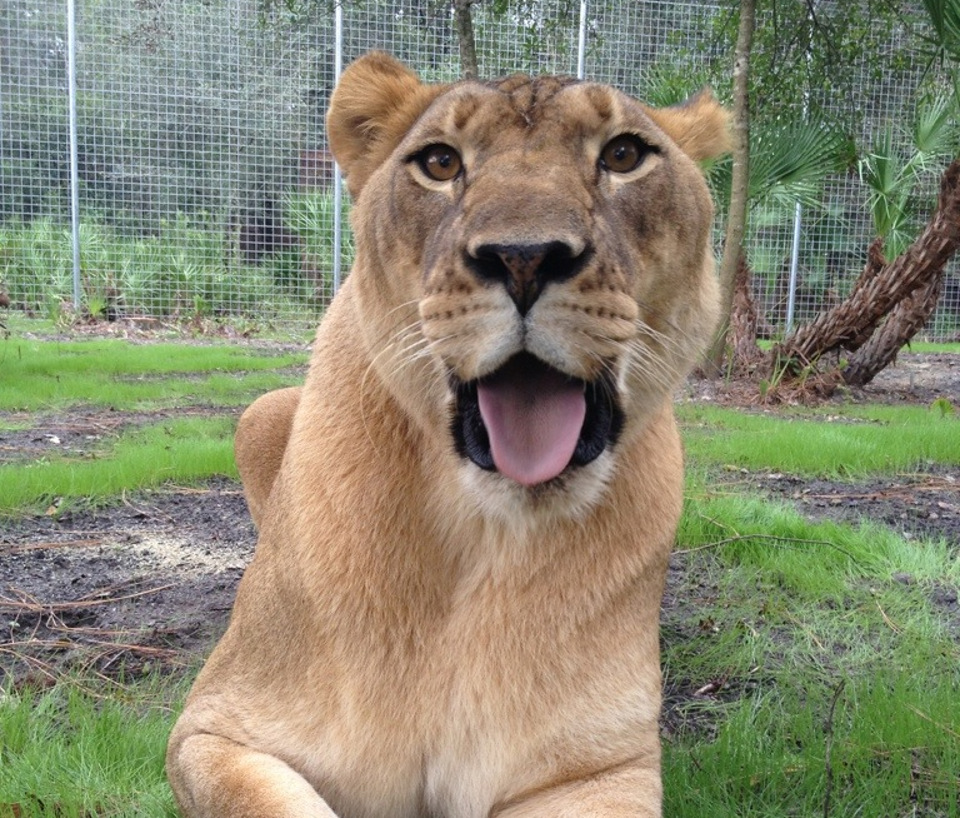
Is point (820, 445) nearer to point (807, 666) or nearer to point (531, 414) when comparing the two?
point (807, 666)

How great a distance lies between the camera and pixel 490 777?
1787mm

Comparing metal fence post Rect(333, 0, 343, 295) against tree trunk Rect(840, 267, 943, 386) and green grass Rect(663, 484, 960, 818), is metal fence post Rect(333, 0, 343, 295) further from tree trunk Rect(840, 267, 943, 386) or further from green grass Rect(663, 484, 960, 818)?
green grass Rect(663, 484, 960, 818)

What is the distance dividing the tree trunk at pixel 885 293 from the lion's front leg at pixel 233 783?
6838 millimetres

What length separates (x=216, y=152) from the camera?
537 inches

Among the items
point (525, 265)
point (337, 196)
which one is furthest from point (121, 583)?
point (337, 196)

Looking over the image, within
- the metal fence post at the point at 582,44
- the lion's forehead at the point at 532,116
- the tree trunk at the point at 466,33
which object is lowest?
the lion's forehead at the point at 532,116

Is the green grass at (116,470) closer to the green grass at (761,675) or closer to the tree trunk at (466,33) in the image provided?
the green grass at (761,675)

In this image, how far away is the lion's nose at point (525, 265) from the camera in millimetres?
1467

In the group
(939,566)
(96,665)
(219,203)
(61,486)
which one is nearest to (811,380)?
(939,566)

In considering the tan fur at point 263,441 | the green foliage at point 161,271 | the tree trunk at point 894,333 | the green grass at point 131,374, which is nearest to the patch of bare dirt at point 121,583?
the tan fur at point 263,441

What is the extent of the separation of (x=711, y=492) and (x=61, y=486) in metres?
2.60

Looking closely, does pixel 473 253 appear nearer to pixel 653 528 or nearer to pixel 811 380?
pixel 653 528

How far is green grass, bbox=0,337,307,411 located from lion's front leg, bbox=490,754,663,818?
540 centimetres

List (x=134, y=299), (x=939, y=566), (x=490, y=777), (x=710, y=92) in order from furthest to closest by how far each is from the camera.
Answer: (x=134, y=299), (x=939, y=566), (x=710, y=92), (x=490, y=777)
